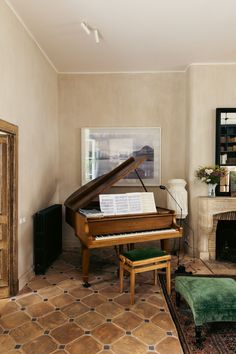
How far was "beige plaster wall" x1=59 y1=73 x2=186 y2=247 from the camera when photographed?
17.9 ft

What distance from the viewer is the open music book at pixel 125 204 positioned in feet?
12.4

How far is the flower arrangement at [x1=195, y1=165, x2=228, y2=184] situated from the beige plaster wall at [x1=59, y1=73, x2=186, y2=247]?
0.66 m

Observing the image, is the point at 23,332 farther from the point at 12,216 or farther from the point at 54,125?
the point at 54,125

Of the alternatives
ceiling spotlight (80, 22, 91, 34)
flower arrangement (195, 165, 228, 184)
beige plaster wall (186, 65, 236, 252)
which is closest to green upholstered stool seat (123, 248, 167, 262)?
beige plaster wall (186, 65, 236, 252)

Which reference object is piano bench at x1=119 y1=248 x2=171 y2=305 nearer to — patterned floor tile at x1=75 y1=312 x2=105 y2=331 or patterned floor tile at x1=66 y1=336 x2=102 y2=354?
patterned floor tile at x1=75 y1=312 x2=105 y2=331

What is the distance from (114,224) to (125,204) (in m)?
0.36

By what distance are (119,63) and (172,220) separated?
3.15 metres

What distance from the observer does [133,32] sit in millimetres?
3877

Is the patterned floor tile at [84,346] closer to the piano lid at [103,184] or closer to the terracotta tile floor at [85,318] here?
the terracotta tile floor at [85,318]

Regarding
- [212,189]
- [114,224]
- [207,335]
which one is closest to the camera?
[207,335]

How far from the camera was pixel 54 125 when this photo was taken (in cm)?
534

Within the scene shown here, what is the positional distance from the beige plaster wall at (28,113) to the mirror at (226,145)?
3.25 metres

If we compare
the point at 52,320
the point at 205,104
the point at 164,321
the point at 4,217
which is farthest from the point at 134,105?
the point at 52,320

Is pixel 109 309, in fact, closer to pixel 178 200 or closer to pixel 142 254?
pixel 142 254
